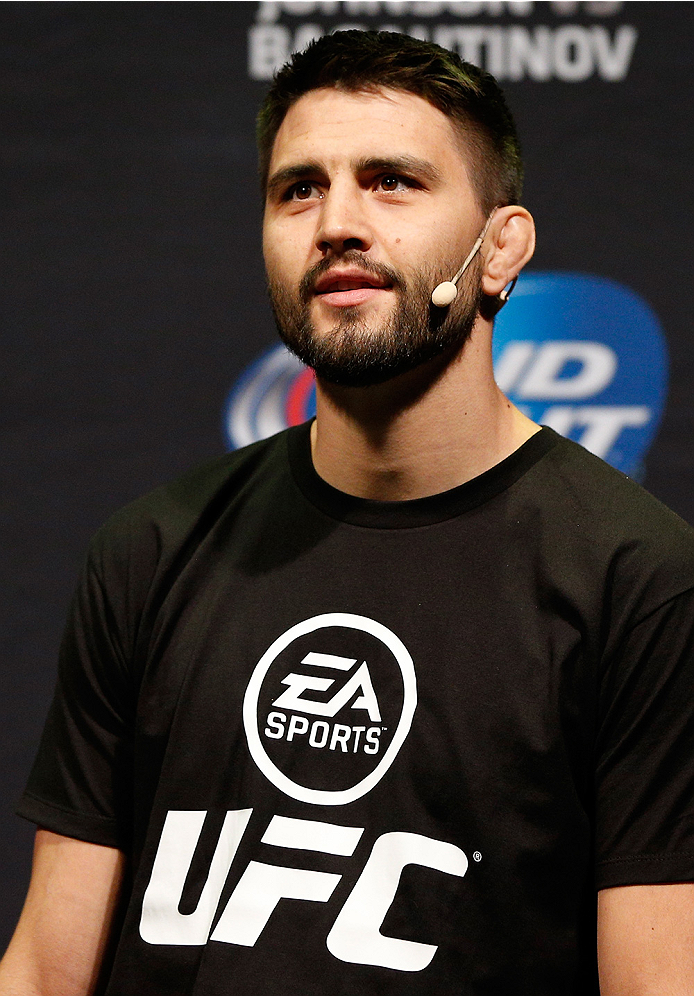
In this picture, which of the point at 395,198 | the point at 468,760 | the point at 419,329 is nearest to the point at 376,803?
the point at 468,760

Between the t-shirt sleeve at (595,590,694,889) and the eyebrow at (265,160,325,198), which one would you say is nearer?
the t-shirt sleeve at (595,590,694,889)

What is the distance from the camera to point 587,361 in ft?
4.87

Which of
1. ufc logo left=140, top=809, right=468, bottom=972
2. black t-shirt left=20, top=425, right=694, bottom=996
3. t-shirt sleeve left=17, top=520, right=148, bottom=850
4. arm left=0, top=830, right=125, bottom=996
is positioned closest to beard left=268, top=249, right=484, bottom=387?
black t-shirt left=20, top=425, right=694, bottom=996

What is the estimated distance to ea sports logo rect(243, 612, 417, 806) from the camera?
973mm

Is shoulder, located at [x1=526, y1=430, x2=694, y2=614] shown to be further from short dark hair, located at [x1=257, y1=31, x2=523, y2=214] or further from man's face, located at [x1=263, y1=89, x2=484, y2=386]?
short dark hair, located at [x1=257, y1=31, x2=523, y2=214]

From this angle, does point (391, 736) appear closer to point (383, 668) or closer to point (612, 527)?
point (383, 668)

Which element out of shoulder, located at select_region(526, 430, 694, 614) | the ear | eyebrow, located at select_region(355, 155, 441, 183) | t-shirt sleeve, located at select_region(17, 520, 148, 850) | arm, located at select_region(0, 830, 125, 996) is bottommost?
arm, located at select_region(0, 830, 125, 996)

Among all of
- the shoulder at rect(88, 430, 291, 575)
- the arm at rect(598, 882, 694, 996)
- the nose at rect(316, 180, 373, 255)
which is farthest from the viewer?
the shoulder at rect(88, 430, 291, 575)

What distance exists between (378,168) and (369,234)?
0.22 ft

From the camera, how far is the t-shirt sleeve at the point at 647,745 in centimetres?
92

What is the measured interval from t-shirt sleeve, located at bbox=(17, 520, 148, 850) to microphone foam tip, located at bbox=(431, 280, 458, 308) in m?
0.38

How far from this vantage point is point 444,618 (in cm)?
100

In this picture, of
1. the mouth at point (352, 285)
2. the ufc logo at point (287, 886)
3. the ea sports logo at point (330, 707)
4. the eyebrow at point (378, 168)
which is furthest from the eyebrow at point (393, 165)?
the ufc logo at point (287, 886)

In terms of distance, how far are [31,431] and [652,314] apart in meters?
0.83
